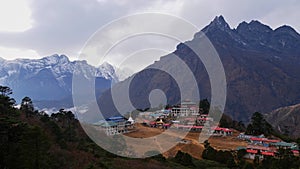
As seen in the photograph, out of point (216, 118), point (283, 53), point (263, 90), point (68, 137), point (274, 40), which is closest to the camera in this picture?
point (68, 137)

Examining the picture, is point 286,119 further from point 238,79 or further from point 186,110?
point 186,110

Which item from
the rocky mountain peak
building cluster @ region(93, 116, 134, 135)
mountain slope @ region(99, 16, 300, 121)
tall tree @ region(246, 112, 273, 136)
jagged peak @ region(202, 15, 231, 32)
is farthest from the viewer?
the rocky mountain peak

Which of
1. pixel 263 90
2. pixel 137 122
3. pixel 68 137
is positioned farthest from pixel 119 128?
pixel 263 90

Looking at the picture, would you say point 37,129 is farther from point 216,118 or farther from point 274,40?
point 274,40

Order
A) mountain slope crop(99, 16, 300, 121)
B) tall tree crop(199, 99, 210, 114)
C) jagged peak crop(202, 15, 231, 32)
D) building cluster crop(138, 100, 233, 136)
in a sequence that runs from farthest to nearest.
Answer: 1. jagged peak crop(202, 15, 231, 32)
2. mountain slope crop(99, 16, 300, 121)
3. tall tree crop(199, 99, 210, 114)
4. building cluster crop(138, 100, 233, 136)

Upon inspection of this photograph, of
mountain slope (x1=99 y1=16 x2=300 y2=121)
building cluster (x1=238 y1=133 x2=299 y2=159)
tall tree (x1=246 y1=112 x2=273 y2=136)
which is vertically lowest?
building cluster (x1=238 y1=133 x2=299 y2=159)

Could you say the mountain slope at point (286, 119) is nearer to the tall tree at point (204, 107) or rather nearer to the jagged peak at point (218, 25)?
the tall tree at point (204, 107)

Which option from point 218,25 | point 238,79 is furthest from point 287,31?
point 238,79

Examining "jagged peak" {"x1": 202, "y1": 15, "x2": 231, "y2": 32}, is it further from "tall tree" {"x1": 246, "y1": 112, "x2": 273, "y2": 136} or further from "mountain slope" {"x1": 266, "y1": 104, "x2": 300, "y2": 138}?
"tall tree" {"x1": 246, "y1": 112, "x2": 273, "y2": 136}

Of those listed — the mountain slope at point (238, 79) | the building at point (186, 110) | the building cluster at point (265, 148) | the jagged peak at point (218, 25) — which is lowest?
the building cluster at point (265, 148)

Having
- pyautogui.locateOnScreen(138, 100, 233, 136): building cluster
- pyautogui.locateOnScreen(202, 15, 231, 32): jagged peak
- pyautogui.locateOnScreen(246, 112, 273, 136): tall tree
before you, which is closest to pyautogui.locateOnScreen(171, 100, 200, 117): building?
pyautogui.locateOnScreen(138, 100, 233, 136): building cluster

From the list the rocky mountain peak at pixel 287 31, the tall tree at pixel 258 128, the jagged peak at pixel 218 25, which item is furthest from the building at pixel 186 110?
the rocky mountain peak at pixel 287 31
